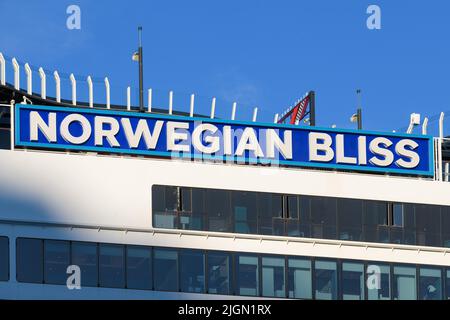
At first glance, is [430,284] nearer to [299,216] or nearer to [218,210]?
[299,216]

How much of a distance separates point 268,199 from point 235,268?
161 inches

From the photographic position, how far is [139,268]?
73.6 m

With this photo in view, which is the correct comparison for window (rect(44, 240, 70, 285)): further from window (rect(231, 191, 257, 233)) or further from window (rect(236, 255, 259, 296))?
window (rect(231, 191, 257, 233))

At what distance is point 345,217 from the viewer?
77625 millimetres

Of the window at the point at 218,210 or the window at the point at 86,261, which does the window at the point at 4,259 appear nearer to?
the window at the point at 86,261

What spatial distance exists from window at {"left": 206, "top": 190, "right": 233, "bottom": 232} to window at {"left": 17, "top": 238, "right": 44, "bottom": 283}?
29.1 feet

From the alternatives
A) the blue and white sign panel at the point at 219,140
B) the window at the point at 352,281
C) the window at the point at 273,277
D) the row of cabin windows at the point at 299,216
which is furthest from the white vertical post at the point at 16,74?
the window at the point at 352,281

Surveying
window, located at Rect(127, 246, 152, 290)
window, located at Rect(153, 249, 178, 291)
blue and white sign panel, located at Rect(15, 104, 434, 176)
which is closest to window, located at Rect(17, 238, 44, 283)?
window, located at Rect(127, 246, 152, 290)

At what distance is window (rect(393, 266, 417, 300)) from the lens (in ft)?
253

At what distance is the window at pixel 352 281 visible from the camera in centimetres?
7638

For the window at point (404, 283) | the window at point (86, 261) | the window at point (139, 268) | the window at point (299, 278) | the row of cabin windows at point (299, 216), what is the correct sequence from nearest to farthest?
the window at point (86, 261) → the window at point (139, 268) → the row of cabin windows at point (299, 216) → the window at point (299, 278) → the window at point (404, 283)

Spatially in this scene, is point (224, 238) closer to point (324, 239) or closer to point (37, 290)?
point (324, 239)

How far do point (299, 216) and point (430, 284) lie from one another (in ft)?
25.8
